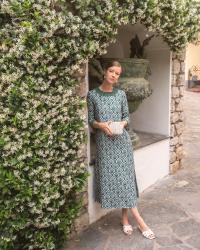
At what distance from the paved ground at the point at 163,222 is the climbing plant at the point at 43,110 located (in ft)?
1.47

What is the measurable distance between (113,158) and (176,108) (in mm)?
2037

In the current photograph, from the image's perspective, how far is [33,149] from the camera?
2.71 m

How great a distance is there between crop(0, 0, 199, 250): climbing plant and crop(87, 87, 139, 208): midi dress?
37cm

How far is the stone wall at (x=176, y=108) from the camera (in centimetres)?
500

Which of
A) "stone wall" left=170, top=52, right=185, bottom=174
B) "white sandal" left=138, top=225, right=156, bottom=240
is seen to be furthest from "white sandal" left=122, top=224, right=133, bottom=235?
"stone wall" left=170, top=52, right=185, bottom=174

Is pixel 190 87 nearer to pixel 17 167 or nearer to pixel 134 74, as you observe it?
pixel 134 74

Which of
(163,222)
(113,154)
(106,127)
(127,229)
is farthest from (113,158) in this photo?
(163,222)

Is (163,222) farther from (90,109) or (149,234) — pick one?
(90,109)

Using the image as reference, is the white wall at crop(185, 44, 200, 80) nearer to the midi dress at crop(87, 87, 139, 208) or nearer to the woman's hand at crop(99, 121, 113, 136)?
the midi dress at crop(87, 87, 139, 208)

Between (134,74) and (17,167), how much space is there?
6.85 ft

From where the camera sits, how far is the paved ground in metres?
3.29

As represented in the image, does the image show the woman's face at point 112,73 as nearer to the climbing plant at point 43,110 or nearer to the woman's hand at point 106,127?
the climbing plant at point 43,110

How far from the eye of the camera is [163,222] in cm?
373

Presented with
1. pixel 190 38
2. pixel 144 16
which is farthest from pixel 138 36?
pixel 144 16
